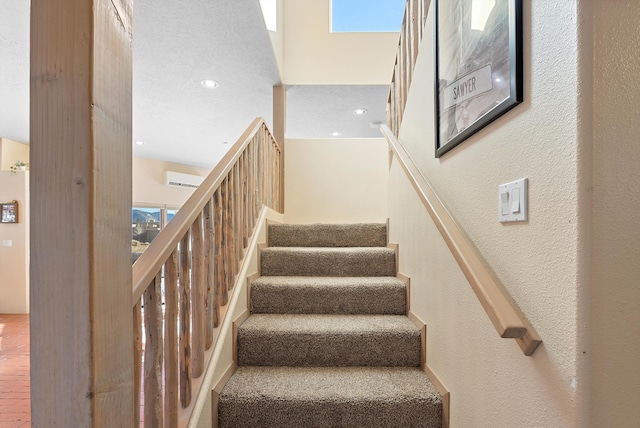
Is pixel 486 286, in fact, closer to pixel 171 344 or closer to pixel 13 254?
pixel 171 344

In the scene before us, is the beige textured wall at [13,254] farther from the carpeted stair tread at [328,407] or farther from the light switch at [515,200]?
the light switch at [515,200]

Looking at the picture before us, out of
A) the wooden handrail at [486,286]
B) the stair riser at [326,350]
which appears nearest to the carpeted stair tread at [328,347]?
the stair riser at [326,350]

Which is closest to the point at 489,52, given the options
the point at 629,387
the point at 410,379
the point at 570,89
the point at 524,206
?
the point at 570,89

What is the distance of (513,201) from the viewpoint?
0.87m

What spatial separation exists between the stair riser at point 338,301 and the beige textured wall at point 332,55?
261 cm

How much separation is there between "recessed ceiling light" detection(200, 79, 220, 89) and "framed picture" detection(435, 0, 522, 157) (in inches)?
105

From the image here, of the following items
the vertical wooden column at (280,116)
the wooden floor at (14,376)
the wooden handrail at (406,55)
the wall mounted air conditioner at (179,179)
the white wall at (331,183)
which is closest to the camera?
the wooden handrail at (406,55)

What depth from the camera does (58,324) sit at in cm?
60

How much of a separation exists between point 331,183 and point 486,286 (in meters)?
2.90

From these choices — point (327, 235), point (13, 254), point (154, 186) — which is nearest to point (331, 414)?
point (327, 235)

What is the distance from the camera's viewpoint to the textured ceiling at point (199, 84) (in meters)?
2.38

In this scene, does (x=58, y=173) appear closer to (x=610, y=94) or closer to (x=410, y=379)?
(x=610, y=94)

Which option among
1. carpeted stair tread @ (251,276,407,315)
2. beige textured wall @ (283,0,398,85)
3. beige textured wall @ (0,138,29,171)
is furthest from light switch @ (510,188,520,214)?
beige textured wall @ (0,138,29,171)

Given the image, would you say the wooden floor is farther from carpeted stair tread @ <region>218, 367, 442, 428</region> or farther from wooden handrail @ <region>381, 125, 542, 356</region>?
wooden handrail @ <region>381, 125, 542, 356</region>
